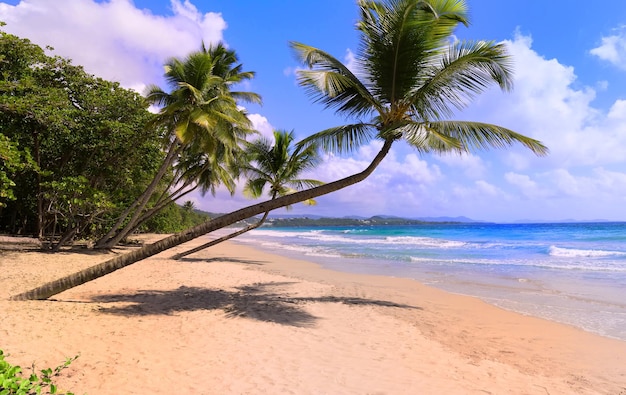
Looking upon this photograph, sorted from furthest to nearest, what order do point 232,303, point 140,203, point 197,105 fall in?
point 140,203 < point 197,105 < point 232,303

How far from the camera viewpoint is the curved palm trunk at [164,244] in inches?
221

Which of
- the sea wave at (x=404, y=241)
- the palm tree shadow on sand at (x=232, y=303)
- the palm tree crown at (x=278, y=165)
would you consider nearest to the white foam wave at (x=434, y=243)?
the sea wave at (x=404, y=241)

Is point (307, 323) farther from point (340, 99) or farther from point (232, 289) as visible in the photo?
point (340, 99)

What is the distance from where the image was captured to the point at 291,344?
4910 mm

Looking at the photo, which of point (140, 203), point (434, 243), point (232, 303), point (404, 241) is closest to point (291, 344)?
point (232, 303)

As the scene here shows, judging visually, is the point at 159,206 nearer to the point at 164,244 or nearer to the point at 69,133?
the point at 69,133

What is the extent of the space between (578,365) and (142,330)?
5.68m

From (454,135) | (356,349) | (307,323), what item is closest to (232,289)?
(307,323)

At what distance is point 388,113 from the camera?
7.12 metres

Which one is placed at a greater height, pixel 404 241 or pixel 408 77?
pixel 408 77

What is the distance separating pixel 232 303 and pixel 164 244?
2.21m

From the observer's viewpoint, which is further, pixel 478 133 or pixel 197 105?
pixel 197 105

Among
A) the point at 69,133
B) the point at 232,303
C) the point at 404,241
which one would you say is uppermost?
the point at 69,133

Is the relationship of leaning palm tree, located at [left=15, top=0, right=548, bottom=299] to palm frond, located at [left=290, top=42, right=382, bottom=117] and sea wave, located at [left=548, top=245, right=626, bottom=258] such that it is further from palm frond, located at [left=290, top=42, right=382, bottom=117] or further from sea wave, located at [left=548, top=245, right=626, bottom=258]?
sea wave, located at [left=548, top=245, right=626, bottom=258]
